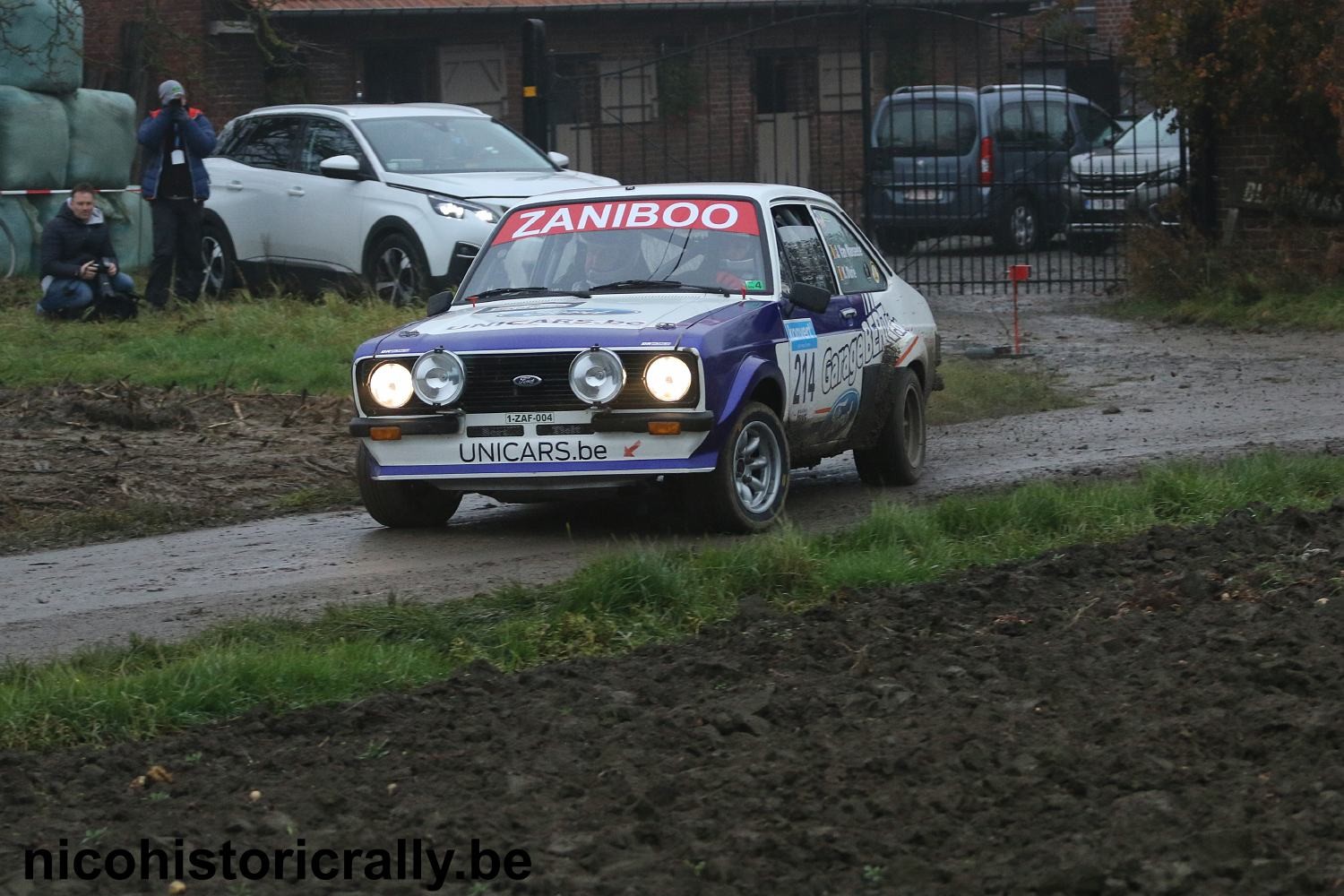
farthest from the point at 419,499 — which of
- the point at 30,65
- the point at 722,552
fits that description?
the point at 30,65

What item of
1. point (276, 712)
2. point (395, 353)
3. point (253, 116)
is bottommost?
point (276, 712)

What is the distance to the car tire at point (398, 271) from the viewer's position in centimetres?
1591

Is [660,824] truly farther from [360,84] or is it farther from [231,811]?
[360,84]

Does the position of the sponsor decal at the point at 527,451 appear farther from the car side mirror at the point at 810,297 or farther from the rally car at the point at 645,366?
the car side mirror at the point at 810,297

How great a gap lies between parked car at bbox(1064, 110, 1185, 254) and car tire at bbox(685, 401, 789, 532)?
1153 centimetres

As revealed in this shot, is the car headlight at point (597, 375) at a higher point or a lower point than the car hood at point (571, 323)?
lower

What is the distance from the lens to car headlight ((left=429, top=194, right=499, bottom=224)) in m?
15.6

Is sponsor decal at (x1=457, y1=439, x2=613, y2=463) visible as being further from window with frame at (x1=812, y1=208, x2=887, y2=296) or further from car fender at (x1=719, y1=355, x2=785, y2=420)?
window with frame at (x1=812, y1=208, x2=887, y2=296)

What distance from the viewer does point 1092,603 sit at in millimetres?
6867

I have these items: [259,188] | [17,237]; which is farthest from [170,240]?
[17,237]

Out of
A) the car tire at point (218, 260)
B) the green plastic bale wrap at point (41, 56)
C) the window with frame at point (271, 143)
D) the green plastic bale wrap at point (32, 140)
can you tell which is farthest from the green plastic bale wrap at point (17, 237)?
the window with frame at point (271, 143)

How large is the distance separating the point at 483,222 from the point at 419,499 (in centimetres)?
667

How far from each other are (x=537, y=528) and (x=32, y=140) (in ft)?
40.9

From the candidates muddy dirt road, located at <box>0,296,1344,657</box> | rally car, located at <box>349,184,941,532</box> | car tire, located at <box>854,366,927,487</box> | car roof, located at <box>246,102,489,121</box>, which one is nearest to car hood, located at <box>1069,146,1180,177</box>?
muddy dirt road, located at <box>0,296,1344,657</box>
